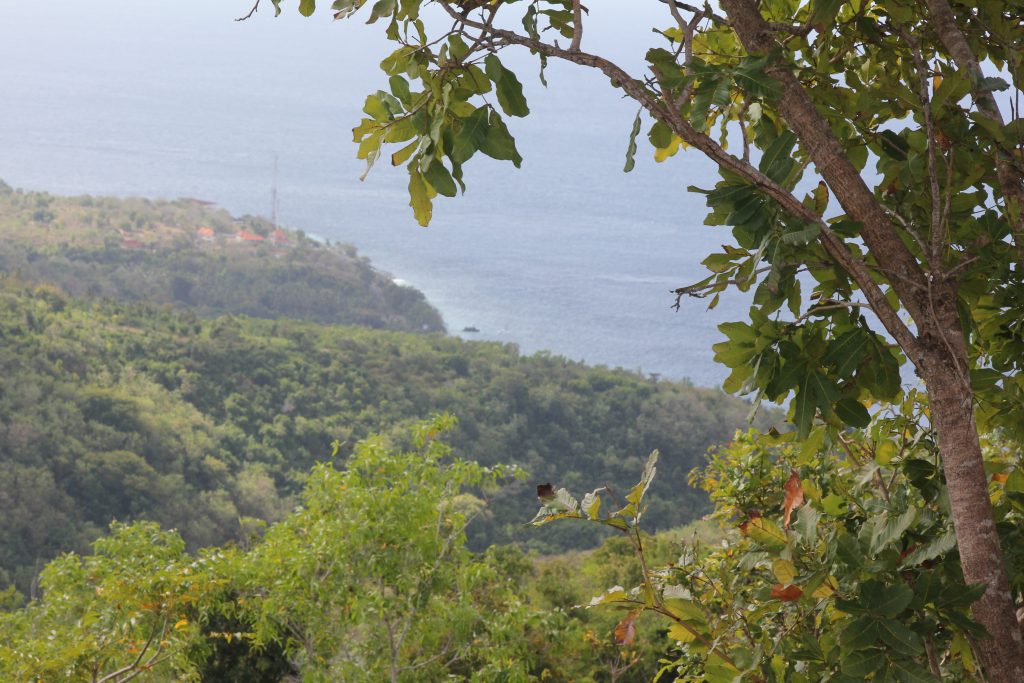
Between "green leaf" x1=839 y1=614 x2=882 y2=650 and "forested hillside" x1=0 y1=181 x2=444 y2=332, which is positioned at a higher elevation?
"green leaf" x1=839 y1=614 x2=882 y2=650

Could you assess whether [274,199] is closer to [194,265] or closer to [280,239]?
[280,239]

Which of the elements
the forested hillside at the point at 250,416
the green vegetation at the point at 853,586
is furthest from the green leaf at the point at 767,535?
the forested hillside at the point at 250,416

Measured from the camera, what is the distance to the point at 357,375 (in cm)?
2284

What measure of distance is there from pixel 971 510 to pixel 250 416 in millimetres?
20474

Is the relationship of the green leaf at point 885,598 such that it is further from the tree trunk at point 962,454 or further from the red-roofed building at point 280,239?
the red-roofed building at point 280,239

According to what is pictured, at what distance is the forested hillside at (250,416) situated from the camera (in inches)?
644

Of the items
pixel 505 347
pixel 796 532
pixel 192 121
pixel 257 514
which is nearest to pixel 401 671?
pixel 796 532

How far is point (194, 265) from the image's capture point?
30359 mm

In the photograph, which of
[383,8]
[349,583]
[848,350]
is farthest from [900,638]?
[349,583]

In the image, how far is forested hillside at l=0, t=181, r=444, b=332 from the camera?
28656 millimetres

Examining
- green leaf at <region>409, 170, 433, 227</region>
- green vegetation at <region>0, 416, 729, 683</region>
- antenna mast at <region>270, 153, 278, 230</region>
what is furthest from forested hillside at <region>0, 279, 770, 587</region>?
antenna mast at <region>270, 153, 278, 230</region>

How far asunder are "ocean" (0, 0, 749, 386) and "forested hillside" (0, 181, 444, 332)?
3.02 metres

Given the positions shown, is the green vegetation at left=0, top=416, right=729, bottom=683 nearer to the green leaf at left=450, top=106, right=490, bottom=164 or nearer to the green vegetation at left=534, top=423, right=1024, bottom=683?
the green vegetation at left=534, top=423, right=1024, bottom=683

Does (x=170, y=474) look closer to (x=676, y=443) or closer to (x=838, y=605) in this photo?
(x=676, y=443)
